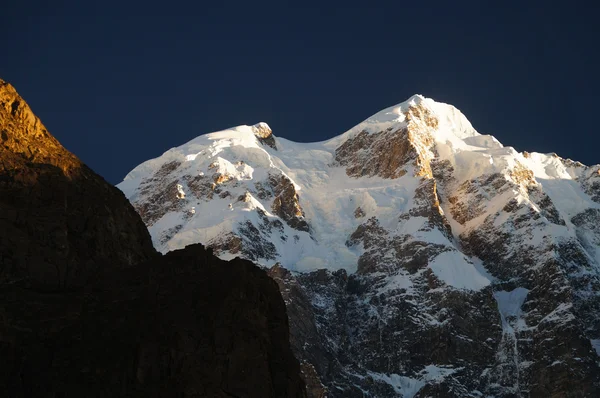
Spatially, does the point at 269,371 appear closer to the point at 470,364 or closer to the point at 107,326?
the point at 107,326

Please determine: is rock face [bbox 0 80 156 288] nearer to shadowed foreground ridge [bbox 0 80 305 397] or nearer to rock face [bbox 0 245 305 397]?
shadowed foreground ridge [bbox 0 80 305 397]

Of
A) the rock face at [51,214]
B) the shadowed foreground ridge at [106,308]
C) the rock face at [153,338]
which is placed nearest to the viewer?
the rock face at [153,338]

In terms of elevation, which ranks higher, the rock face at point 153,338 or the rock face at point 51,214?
the rock face at point 51,214

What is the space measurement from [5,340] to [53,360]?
86.1 inches

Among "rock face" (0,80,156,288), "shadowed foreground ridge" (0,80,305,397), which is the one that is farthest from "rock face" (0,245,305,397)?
"rock face" (0,80,156,288)

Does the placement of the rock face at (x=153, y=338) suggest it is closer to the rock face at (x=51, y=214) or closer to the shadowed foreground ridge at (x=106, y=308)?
the shadowed foreground ridge at (x=106, y=308)

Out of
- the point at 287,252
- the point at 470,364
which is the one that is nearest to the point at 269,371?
the point at 470,364

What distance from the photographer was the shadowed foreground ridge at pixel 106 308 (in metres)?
56.3

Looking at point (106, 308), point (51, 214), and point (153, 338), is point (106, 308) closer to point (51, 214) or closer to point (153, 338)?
point (153, 338)

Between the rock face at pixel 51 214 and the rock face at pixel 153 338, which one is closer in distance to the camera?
the rock face at pixel 153 338

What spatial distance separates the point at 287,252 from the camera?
656 ft

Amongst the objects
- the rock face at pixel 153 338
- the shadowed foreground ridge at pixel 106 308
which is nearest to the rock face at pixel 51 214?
the shadowed foreground ridge at pixel 106 308

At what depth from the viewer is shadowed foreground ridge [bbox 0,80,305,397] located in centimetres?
5631

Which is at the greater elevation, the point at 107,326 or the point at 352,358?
the point at 352,358
